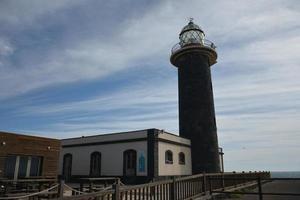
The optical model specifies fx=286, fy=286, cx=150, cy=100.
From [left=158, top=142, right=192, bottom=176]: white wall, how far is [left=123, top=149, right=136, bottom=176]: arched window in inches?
80.4

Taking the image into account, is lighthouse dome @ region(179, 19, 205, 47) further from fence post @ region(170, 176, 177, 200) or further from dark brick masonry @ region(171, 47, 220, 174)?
fence post @ region(170, 176, 177, 200)

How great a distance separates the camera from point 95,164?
77.4 feet

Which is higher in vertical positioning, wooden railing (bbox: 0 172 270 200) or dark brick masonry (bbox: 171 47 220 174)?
dark brick masonry (bbox: 171 47 220 174)

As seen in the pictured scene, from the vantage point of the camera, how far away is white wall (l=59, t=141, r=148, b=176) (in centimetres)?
2136

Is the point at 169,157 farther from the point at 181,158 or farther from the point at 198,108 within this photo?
the point at 198,108

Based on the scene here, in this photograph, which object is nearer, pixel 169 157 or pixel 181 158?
pixel 169 157

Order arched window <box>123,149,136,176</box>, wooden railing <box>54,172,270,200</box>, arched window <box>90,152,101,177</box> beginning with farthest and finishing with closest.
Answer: arched window <box>90,152,101,177</box>, arched window <box>123,149,136,176</box>, wooden railing <box>54,172,270,200</box>

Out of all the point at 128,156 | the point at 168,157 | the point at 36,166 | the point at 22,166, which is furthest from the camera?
the point at 168,157

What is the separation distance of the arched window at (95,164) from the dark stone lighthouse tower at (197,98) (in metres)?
7.66

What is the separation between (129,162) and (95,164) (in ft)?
11.8

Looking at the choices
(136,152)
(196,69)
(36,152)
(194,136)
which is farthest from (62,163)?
(196,69)

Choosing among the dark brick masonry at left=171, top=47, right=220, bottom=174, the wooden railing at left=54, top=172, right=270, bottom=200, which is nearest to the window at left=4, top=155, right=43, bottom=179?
the wooden railing at left=54, top=172, right=270, bottom=200

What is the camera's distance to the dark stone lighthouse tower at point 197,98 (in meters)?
24.6

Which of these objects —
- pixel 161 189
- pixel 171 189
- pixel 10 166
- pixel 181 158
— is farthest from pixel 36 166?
pixel 181 158
